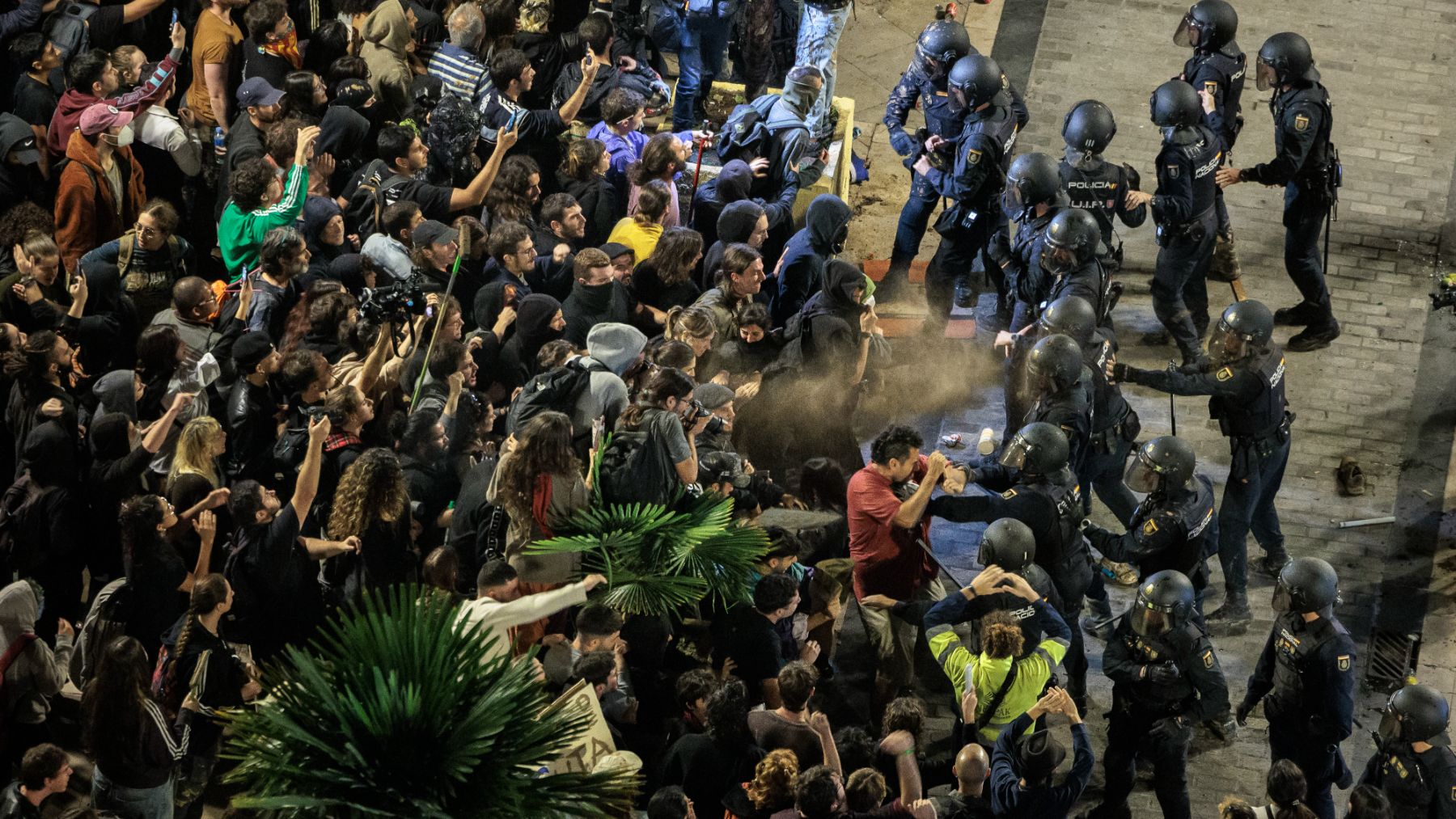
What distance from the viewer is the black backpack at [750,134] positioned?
11016mm

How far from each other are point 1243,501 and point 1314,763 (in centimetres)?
175

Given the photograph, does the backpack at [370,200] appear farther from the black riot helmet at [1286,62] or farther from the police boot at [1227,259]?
the black riot helmet at [1286,62]

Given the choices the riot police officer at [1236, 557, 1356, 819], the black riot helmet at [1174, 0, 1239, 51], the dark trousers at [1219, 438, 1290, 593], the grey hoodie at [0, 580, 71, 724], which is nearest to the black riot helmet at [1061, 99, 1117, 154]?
the black riot helmet at [1174, 0, 1239, 51]

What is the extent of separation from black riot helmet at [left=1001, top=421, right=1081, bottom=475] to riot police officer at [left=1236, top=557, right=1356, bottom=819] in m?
1.20

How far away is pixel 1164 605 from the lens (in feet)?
26.2

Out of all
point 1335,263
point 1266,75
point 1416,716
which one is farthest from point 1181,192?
point 1416,716

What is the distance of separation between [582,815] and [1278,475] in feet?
19.4

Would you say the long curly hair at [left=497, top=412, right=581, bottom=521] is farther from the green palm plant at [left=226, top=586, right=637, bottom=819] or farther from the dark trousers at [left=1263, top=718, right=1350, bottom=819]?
the dark trousers at [left=1263, top=718, right=1350, bottom=819]

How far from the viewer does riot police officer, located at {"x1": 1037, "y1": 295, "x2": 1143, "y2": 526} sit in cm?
958

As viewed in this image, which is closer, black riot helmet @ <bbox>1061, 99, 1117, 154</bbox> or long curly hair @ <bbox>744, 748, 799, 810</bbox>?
long curly hair @ <bbox>744, 748, 799, 810</bbox>

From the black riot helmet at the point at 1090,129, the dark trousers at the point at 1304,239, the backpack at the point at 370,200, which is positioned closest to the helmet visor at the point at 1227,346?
the black riot helmet at the point at 1090,129

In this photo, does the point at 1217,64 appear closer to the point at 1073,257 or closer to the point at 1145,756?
the point at 1073,257

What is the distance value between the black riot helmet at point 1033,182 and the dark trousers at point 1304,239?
2008 mm

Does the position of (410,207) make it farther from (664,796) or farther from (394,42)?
(664,796)
